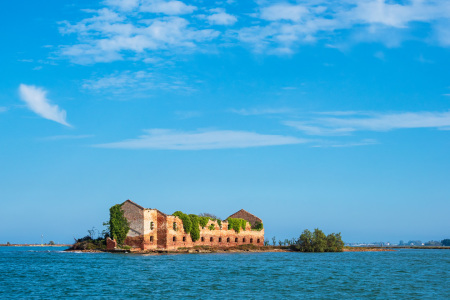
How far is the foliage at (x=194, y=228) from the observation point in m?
77.1

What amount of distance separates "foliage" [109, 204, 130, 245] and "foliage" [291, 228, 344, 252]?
112ft

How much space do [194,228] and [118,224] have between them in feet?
40.6

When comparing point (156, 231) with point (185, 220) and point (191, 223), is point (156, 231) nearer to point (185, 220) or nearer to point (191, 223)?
point (185, 220)

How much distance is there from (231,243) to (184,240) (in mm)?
11275

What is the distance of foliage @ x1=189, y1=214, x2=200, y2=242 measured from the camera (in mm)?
77062

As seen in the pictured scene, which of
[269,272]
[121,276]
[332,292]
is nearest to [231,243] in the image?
[269,272]

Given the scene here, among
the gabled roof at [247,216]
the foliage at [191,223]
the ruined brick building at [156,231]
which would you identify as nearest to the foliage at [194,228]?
the foliage at [191,223]

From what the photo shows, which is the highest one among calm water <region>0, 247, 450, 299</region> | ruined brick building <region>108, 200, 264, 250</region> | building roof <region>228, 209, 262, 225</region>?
building roof <region>228, 209, 262, 225</region>

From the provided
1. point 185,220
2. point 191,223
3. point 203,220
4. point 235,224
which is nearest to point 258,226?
point 235,224

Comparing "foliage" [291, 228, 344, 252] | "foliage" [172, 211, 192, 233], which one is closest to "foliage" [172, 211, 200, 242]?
"foliage" [172, 211, 192, 233]

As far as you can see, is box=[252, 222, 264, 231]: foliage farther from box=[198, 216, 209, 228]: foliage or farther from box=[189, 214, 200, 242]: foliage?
box=[189, 214, 200, 242]: foliage

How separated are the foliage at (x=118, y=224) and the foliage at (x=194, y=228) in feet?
35.9

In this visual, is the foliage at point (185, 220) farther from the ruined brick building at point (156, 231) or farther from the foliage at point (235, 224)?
the foliage at point (235, 224)

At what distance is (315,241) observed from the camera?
9006 cm
